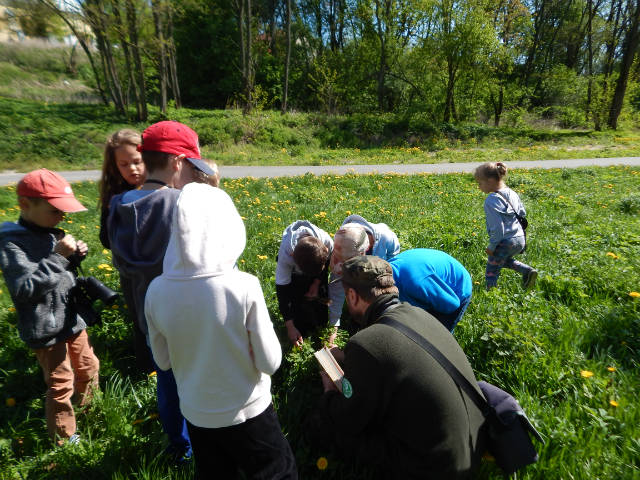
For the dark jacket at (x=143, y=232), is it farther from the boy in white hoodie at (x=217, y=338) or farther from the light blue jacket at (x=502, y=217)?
the light blue jacket at (x=502, y=217)

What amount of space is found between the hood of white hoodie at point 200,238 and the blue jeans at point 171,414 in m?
1.00

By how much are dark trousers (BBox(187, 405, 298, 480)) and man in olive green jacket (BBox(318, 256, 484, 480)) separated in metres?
0.36

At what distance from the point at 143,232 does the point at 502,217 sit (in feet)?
11.5

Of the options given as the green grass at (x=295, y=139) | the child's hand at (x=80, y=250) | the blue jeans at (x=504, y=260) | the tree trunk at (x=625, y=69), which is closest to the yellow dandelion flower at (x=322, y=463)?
the child's hand at (x=80, y=250)

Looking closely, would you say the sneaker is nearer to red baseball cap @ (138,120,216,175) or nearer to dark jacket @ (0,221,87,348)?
red baseball cap @ (138,120,216,175)

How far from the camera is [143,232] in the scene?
1.77 metres

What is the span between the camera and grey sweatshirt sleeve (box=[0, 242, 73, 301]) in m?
1.86

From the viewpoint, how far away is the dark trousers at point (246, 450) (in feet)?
Answer: 4.76

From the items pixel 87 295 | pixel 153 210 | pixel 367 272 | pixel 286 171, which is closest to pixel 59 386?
pixel 87 295

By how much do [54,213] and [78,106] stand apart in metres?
22.7

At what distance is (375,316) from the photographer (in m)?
1.76

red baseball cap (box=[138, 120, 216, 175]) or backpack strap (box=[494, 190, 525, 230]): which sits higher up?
red baseball cap (box=[138, 120, 216, 175])

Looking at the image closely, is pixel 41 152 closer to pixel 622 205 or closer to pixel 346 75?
pixel 622 205

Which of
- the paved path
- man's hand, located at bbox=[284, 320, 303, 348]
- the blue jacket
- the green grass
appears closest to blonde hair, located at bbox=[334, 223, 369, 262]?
the blue jacket
